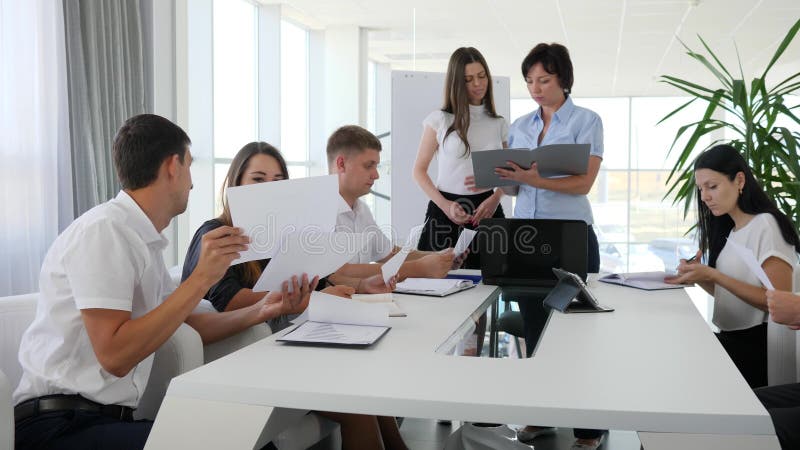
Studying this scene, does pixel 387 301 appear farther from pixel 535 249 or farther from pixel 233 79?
pixel 233 79

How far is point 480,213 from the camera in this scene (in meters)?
3.13

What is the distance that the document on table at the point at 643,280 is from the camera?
8.08ft

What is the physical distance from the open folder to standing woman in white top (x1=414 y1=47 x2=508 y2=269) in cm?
142

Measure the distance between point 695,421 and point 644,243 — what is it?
12.3m

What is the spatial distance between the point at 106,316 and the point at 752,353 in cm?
200

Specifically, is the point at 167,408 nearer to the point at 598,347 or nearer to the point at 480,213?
the point at 598,347

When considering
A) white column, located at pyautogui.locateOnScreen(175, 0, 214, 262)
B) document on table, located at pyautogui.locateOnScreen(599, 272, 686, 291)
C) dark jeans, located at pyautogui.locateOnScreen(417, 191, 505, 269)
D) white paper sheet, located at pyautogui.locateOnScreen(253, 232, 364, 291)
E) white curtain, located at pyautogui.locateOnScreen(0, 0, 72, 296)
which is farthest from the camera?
white column, located at pyautogui.locateOnScreen(175, 0, 214, 262)

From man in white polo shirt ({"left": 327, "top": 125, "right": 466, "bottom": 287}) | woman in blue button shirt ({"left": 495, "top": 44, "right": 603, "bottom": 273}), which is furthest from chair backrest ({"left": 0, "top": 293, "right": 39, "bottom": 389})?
woman in blue button shirt ({"left": 495, "top": 44, "right": 603, "bottom": 273})

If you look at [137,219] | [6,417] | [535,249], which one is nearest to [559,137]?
[535,249]

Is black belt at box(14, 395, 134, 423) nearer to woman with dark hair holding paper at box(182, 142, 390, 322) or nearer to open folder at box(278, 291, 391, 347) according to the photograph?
open folder at box(278, 291, 391, 347)

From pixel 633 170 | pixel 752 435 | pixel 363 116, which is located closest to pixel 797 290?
pixel 752 435

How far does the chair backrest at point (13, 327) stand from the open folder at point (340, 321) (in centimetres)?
72

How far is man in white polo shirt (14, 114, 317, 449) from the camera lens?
1.55 m

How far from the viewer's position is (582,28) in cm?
739
